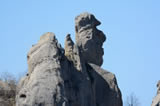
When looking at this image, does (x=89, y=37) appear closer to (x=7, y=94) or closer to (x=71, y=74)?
(x=7, y=94)

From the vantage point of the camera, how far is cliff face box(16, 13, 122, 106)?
98.0ft

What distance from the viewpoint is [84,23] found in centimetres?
3894

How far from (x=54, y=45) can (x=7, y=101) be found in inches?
286

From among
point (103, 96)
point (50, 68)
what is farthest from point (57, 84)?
point (103, 96)

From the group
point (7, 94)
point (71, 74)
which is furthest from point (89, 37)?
point (71, 74)

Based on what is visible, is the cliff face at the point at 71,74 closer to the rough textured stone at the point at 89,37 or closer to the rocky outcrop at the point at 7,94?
the rough textured stone at the point at 89,37

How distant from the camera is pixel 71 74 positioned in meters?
32.8

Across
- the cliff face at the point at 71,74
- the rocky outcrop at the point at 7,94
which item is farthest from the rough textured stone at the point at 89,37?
the rocky outcrop at the point at 7,94

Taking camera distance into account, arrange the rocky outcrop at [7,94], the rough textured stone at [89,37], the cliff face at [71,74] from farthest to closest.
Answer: the rough textured stone at [89,37] → the rocky outcrop at [7,94] → the cliff face at [71,74]

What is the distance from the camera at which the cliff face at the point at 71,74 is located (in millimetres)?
29859

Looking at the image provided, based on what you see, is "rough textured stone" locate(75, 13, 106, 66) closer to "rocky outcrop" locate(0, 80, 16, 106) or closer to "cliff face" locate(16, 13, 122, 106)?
"cliff face" locate(16, 13, 122, 106)

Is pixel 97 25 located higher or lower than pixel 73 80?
higher

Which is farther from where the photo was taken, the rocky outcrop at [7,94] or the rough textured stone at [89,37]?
the rough textured stone at [89,37]

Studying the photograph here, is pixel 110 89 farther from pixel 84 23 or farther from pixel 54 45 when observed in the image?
pixel 54 45
